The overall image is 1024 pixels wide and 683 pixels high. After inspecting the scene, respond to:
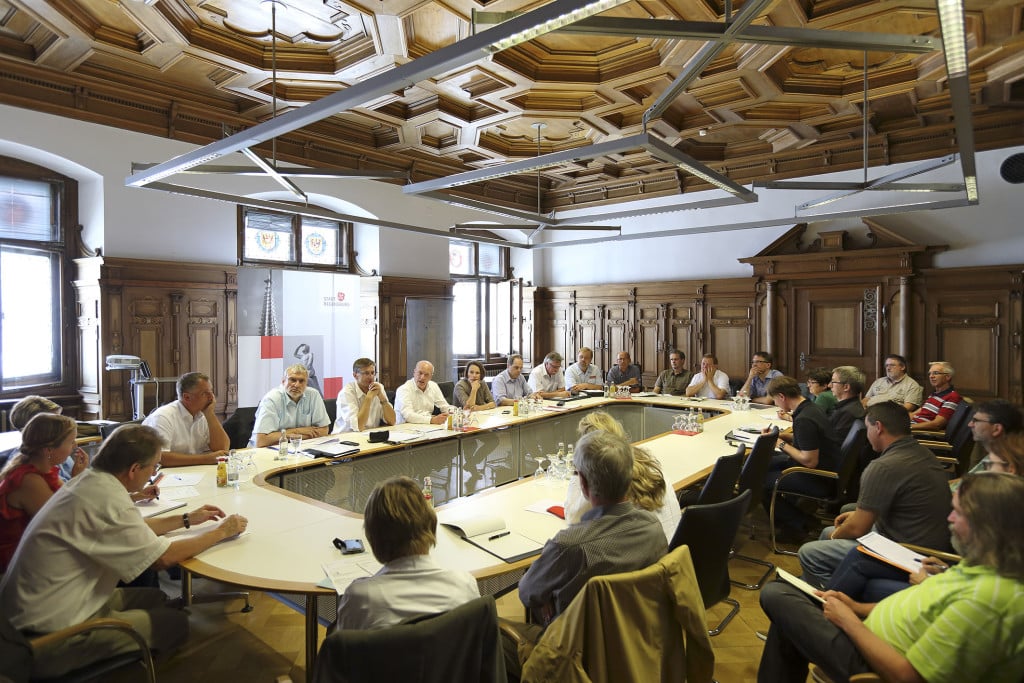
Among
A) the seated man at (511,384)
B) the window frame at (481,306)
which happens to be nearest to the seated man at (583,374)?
the seated man at (511,384)

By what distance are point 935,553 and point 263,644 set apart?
3.24 metres

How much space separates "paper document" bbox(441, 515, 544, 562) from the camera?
237 centimetres

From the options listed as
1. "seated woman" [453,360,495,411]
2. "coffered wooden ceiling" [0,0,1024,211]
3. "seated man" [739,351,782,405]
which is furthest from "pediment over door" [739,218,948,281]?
"seated woman" [453,360,495,411]

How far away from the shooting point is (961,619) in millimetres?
1629

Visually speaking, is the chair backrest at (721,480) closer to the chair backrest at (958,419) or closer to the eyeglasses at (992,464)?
the eyeglasses at (992,464)

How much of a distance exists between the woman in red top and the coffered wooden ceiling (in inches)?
125

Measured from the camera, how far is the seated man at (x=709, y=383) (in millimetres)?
7156

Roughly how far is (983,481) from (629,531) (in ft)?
3.46

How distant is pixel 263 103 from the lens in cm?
605

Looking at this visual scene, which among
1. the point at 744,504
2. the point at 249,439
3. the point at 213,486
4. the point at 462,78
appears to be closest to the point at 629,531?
the point at 744,504

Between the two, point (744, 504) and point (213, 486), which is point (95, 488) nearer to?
point (213, 486)

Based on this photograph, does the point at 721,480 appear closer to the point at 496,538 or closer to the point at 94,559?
the point at 496,538

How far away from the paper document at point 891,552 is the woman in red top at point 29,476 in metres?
3.52

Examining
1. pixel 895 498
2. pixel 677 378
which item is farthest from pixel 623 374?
pixel 895 498
